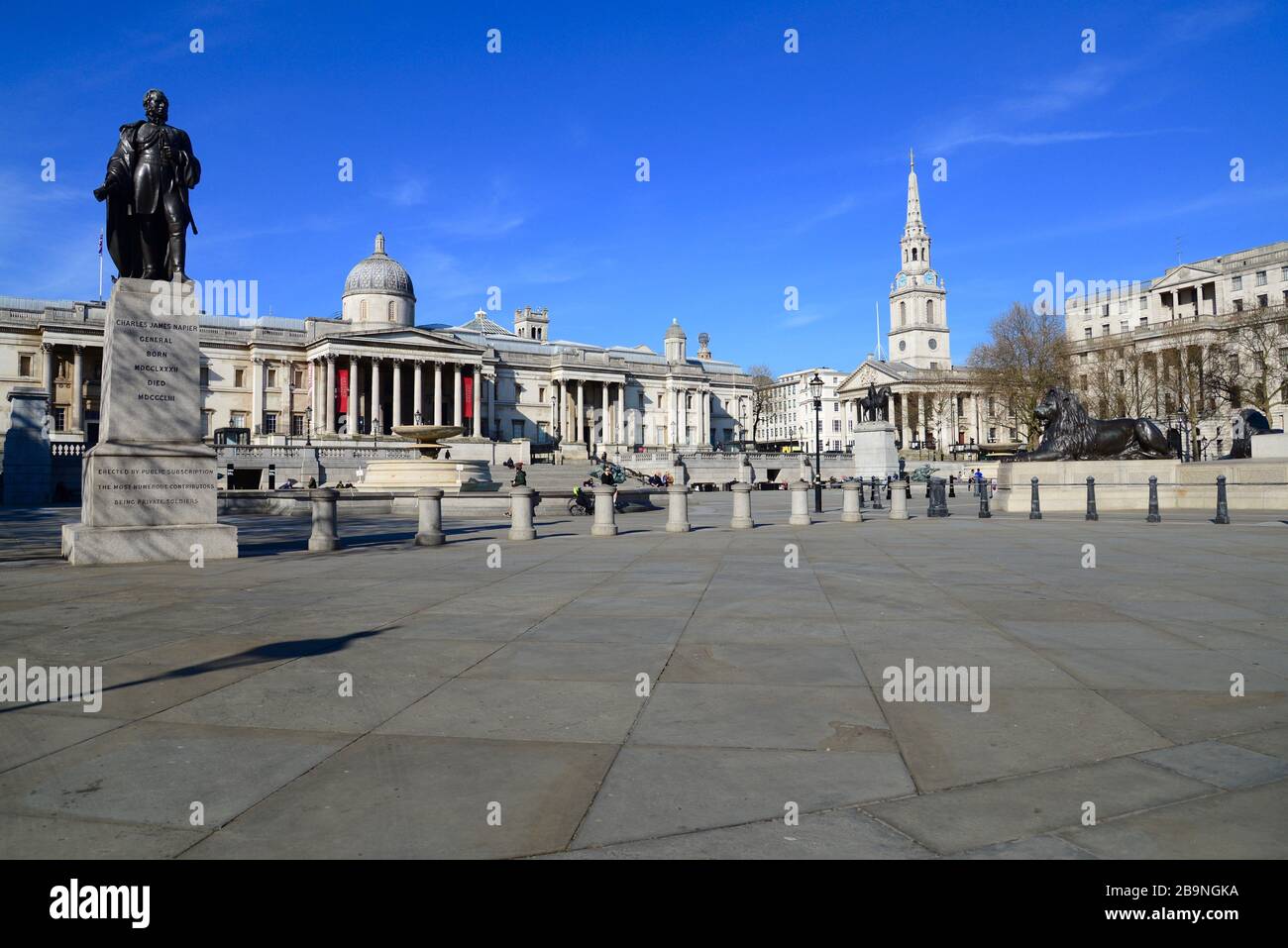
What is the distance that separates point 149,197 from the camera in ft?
49.0

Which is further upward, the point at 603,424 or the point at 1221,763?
the point at 603,424

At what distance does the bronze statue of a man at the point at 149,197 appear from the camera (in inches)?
586

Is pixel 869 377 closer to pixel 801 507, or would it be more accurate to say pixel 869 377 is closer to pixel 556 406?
pixel 556 406

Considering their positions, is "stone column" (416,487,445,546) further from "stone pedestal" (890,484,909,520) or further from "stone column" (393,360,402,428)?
"stone column" (393,360,402,428)

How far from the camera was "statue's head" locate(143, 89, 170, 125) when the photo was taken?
49.8 feet

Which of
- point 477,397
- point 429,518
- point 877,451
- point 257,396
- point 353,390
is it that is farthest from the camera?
point 477,397

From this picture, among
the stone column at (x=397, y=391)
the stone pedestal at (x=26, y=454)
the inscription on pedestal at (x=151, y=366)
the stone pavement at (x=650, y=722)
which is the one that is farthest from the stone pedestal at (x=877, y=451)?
the stone column at (x=397, y=391)

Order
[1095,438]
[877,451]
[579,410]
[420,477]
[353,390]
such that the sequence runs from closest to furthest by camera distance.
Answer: [1095,438], [420,477], [877,451], [353,390], [579,410]

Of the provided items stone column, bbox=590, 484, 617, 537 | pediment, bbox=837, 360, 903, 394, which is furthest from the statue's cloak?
→ pediment, bbox=837, 360, 903, 394

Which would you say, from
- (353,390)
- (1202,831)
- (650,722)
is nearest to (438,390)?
(353,390)

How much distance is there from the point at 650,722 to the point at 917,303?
145 metres
